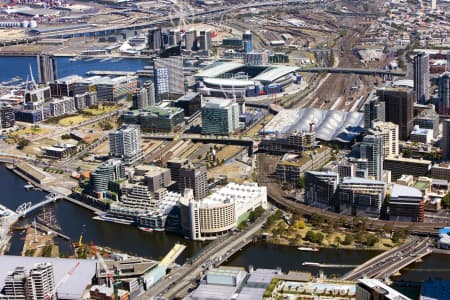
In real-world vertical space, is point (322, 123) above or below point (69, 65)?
below

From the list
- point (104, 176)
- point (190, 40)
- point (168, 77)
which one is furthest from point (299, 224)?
point (190, 40)

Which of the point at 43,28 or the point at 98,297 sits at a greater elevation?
the point at 43,28

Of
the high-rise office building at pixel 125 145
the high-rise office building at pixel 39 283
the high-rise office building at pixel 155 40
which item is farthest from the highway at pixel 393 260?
the high-rise office building at pixel 155 40

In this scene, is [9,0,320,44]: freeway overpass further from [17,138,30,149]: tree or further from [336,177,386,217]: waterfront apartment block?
[336,177,386,217]: waterfront apartment block

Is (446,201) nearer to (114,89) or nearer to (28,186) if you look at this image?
(28,186)

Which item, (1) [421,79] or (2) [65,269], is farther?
(1) [421,79]

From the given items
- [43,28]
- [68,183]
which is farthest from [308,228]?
[43,28]

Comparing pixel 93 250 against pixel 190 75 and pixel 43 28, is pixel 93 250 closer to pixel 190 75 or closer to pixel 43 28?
pixel 190 75

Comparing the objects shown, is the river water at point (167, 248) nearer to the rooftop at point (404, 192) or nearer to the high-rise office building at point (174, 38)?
the rooftop at point (404, 192)
